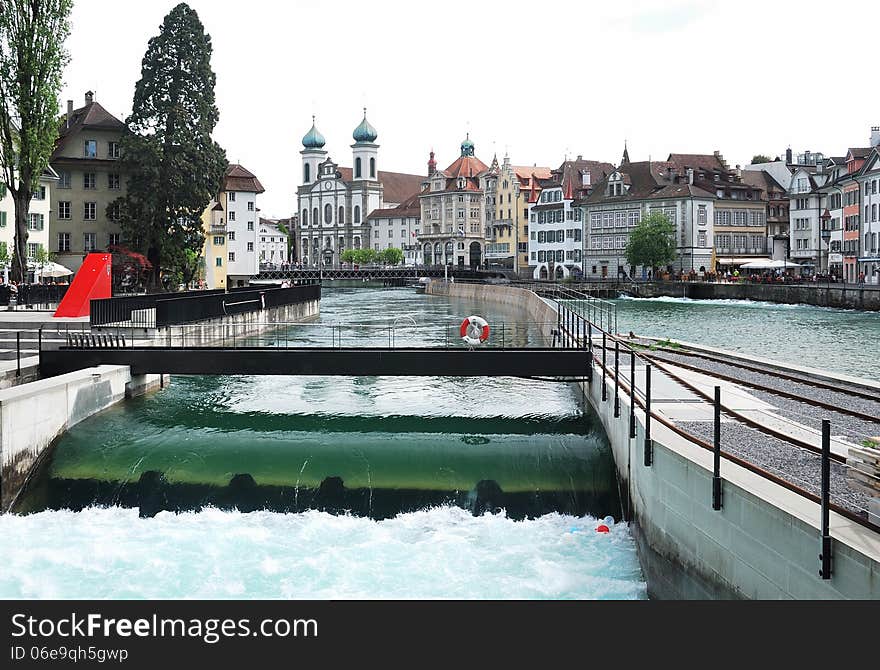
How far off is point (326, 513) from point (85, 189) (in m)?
63.3

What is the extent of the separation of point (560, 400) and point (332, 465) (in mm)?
9789

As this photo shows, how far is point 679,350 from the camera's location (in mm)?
29453

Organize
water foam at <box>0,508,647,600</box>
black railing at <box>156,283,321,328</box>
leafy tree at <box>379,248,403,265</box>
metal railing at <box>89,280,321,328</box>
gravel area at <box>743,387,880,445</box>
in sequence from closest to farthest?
1. water foam at <box>0,508,647,600</box>
2. gravel area at <box>743,387,880,445</box>
3. metal railing at <box>89,280,321,328</box>
4. black railing at <box>156,283,321,328</box>
5. leafy tree at <box>379,248,403,265</box>

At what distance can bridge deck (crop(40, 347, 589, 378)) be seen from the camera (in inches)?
963

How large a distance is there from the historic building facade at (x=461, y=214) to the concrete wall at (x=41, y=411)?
14573 centimetres

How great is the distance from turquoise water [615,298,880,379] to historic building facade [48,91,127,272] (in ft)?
127

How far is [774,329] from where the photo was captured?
58812 millimetres


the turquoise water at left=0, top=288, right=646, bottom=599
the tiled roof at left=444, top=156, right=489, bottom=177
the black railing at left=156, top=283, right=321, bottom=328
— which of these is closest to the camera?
the turquoise water at left=0, top=288, right=646, bottom=599

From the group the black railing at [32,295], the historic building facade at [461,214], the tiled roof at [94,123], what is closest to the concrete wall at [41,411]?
the black railing at [32,295]

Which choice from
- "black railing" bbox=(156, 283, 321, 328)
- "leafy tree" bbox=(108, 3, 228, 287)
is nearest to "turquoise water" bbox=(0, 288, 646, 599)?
"black railing" bbox=(156, 283, 321, 328)

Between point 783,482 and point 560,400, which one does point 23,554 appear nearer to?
point 783,482

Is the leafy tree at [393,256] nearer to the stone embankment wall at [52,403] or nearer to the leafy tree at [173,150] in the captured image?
the leafy tree at [173,150]

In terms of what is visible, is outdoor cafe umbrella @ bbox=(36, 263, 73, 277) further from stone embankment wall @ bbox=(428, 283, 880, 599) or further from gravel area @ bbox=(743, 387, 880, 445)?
stone embankment wall @ bbox=(428, 283, 880, 599)

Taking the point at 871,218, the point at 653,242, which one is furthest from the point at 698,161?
the point at 871,218
